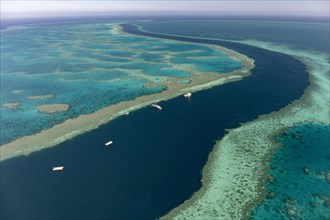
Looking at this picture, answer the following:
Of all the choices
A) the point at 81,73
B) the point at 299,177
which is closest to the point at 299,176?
the point at 299,177

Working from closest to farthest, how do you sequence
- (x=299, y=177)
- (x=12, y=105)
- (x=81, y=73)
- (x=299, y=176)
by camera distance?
(x=299, y=177), (x=299, y=176), (x=12, y=105), (x=81, y=73)

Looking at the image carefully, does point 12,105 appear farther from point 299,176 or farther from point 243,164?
point 299,176

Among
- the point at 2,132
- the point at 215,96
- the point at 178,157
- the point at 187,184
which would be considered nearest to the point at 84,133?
the point at 2,132

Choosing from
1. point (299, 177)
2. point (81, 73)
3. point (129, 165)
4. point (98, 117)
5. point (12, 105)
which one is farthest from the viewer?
point (81, 73)

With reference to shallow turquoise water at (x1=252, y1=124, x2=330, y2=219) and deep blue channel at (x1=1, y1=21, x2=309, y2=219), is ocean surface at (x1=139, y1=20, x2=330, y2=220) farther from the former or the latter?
deep blue channel at (x1=1, y1=21, x2=309, y2=219)

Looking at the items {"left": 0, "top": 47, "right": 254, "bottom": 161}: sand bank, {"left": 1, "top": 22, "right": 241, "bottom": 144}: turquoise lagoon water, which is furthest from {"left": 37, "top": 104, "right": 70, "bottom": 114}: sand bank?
{"left": 0, "top": 47, "right": 254, "bottom": 161}: sand bank

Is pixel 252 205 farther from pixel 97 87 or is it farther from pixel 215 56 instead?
pixel 215 56
